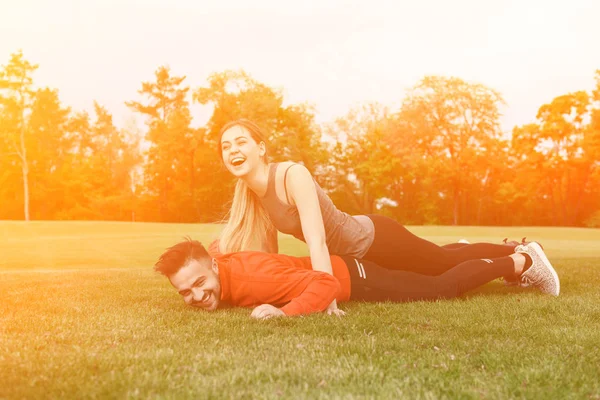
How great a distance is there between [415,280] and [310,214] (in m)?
1.25

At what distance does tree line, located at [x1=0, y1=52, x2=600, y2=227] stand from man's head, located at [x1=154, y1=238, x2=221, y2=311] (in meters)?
32.2

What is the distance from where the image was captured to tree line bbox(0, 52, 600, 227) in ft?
123

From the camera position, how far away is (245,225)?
5.11 m

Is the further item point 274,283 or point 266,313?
point 274,283

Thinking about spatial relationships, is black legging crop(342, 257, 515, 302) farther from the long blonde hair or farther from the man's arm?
the long blonde hair

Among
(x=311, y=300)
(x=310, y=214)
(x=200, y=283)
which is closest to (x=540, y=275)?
(x=310, y=214)

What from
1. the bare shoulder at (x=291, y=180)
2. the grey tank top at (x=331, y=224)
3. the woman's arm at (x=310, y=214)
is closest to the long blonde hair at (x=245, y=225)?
the grey tank top at (x=331, y=224)

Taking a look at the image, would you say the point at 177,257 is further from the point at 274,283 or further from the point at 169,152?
the point at 169,152

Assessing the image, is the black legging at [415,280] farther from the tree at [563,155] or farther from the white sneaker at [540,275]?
the tree at [563,155]

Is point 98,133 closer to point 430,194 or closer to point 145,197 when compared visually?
point 145,197

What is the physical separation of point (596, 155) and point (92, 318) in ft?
125

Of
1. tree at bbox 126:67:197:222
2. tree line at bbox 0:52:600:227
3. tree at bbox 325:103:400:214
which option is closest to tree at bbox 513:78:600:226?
tree line at bbox 0:52:600:227

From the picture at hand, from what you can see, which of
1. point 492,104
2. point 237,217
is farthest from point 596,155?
point 237,217

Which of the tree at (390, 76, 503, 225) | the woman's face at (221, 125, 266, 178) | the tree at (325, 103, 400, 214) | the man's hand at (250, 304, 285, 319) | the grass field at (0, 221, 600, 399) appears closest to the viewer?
the grass field at (0, 221, 600, 399)
